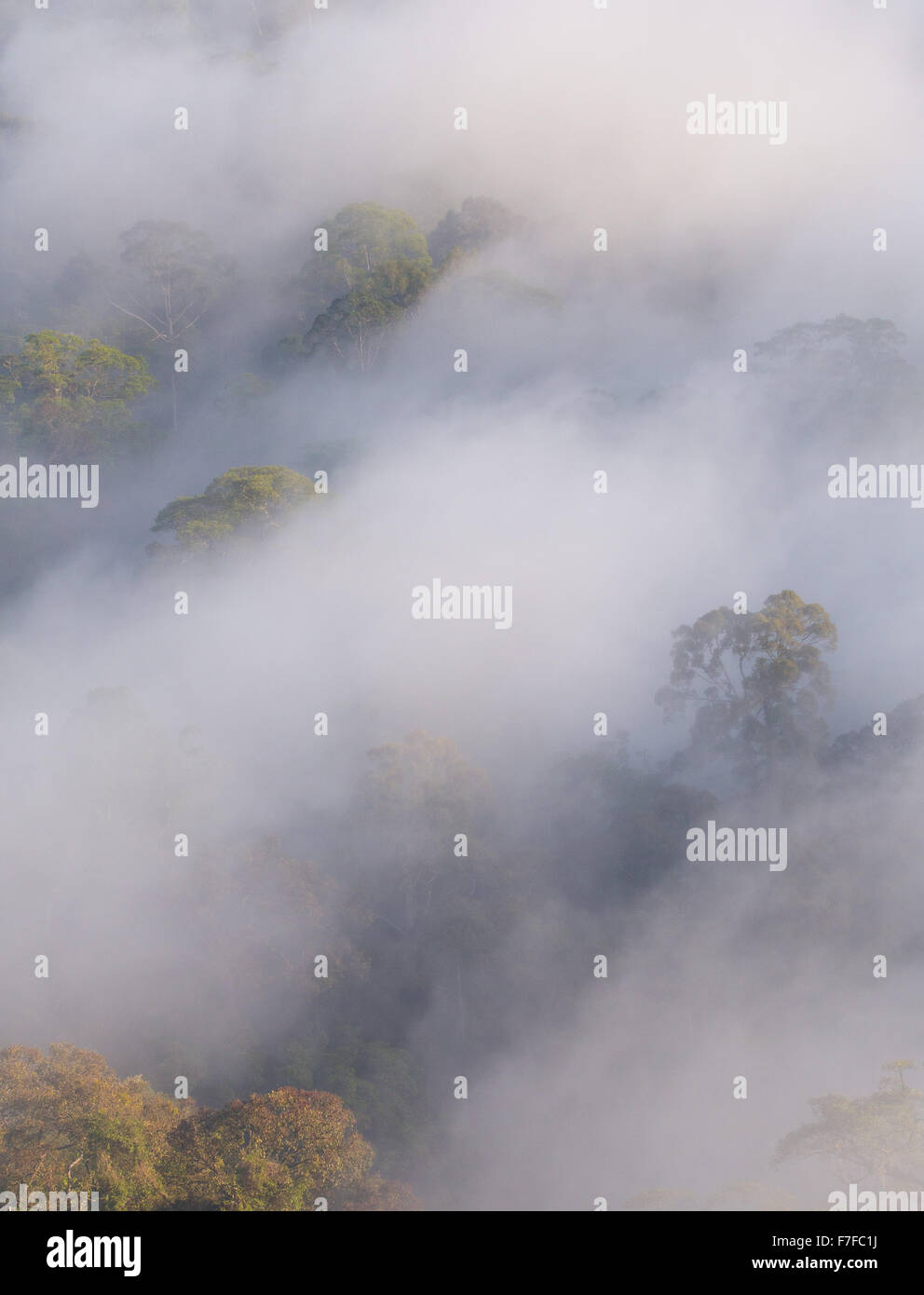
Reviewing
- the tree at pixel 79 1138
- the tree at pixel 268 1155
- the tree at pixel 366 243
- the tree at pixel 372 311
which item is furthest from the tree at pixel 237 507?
the tree at pixel 366 243

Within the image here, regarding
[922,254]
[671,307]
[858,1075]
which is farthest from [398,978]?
[922,254]

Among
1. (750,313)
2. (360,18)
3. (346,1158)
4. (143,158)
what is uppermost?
(360,18)

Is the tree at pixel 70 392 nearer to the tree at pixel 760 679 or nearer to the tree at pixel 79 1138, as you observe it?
the tree at pixel 760 679

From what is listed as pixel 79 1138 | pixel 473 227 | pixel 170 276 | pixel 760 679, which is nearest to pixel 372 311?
pixel 170 276

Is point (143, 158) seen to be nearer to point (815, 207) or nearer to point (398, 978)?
point (815, 207)

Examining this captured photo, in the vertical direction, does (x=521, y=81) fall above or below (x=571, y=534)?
above

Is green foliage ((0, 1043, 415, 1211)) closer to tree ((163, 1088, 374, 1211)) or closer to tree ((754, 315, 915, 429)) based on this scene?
tree ((163, 1088, 374, 1211))

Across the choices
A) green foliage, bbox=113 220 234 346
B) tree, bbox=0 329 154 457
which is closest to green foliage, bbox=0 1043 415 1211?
tree, bbox=0 329 154 457
